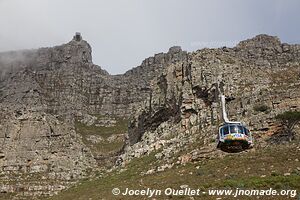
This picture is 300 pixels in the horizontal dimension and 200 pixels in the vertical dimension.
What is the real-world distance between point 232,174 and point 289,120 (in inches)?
588

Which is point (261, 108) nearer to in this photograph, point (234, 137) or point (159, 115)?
point (159, 115)

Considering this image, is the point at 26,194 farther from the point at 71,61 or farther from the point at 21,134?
the point at 71,61

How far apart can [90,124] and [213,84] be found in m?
76.2

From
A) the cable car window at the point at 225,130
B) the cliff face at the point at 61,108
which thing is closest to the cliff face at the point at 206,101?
the cliff face at the point at 61,108

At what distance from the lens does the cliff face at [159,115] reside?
58219 millimetres

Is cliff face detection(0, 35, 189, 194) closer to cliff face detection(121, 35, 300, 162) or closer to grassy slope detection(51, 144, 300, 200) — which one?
cliff face detection(121, 35, 300, 162)

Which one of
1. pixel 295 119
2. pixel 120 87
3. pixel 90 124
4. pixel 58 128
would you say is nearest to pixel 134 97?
pixel 120 87

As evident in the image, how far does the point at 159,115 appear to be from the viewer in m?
76.2

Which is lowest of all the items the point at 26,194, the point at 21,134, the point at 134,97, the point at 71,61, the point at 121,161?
the point at 26,194

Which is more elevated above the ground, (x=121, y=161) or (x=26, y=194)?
(x=121, y=161)

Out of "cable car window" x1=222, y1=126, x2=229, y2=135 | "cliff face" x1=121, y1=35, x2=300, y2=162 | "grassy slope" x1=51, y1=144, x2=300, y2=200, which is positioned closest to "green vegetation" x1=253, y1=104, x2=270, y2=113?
"cliff face" x1=121, y1=35, x2=300, y2=162

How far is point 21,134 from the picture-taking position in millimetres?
84812

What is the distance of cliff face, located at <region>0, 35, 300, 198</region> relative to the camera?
58.2m

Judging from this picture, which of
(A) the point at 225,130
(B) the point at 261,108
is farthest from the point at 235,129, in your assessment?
(B) the point at 261,108
